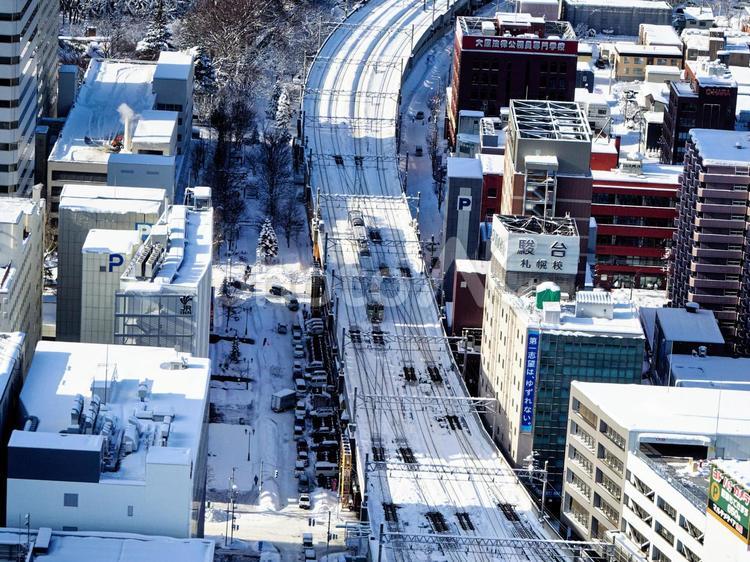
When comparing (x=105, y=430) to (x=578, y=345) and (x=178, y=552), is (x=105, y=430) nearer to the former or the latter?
(x=178, y=552)

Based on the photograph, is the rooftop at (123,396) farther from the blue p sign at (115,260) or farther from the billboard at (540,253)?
the billboard at (540,253)

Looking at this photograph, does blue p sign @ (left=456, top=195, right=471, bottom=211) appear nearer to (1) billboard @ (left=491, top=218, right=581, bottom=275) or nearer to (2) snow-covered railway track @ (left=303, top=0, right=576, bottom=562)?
(2) snow-covered railway track @ (left=303, top=0, right=576, bottom=562)

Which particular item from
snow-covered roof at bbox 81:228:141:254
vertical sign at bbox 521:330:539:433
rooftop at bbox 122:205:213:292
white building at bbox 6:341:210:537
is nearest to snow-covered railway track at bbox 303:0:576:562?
vertical sign at bbox 521:330:539:433

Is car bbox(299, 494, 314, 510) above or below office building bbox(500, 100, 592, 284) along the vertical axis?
below

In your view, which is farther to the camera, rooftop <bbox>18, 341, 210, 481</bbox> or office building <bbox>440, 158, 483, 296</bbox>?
office building <bbox>440, 158, 483, 296</bbox>

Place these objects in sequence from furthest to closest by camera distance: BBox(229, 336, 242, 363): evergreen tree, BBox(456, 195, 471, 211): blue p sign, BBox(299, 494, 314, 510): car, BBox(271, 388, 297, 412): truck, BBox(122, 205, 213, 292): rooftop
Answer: BBox(456, 195, 471, 211): blue p sign
BBox(229, 336, 242, 363): evergreen tree
BBox(271, 388, 297, 412): truck
BBox(299, 494, 314, 510): car
BBox(122, 205, 213, 292): rooftop

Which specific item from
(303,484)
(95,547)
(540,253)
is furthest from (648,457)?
(95,547)

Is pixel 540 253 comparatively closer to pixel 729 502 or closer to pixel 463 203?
pixel 463 203

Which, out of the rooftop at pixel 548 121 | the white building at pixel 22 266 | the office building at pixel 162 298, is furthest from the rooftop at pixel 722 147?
the white building at pixel 22 266
